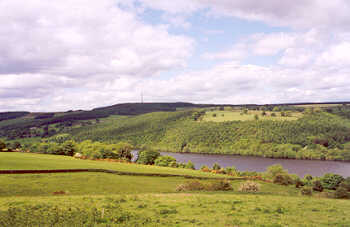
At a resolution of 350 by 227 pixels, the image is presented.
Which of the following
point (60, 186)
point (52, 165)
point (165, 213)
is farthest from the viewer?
point (52, 165)

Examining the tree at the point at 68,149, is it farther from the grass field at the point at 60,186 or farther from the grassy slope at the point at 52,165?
the grass field at the point at 60,186

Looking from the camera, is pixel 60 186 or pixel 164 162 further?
pixel 164 162

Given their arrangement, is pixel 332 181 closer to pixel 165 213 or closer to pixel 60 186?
pixel 60 186

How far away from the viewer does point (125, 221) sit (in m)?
15.2

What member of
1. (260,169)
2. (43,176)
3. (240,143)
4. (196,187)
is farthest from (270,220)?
(240,143)

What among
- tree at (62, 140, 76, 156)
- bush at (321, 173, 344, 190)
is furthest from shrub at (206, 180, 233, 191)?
tree at (62, 140, 76, 156)

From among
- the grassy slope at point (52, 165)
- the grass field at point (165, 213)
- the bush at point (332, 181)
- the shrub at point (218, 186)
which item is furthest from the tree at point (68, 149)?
the bush at point (332, 181)

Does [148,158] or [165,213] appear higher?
[165,213]

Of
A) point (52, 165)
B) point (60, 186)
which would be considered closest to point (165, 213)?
point (60, 186)

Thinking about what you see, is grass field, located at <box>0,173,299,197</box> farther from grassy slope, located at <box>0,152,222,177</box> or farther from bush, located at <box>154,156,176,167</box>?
bush, located at <box>154,156,176,167</box>

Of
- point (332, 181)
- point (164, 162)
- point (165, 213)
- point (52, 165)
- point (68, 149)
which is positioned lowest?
point (332, 181)

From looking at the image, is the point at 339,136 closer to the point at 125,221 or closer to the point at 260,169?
the point at 260,169

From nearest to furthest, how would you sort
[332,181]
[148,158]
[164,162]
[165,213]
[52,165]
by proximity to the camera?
[165,213], [52,165], [332,181], [164,162], [148,158]

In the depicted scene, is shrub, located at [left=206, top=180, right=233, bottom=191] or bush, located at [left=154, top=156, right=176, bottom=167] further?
bush, located at [left=154, top=156, right=176, bottom=167]
